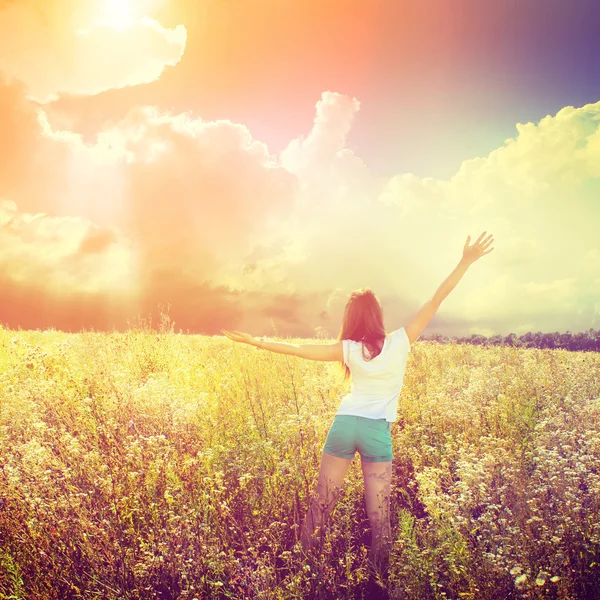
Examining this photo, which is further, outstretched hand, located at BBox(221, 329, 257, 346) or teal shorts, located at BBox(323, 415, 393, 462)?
outstretched hand, located at BBox(221, 329, 257, 346)

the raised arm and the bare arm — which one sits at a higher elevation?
the raised arm

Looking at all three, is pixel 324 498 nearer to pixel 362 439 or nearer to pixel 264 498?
pixel 362 439

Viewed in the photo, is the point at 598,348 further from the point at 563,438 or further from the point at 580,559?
the point at 580,559

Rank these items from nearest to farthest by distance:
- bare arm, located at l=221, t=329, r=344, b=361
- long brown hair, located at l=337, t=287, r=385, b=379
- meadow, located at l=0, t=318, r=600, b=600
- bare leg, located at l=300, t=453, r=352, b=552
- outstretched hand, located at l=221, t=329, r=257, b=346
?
1. meadow, located at l=0, t=318, r=600, b=600
2. bare leg, located at l=300, t=453, r=352, b=552
3. long brown hair, located at l=337, t=287, r=385, b=379
4. bare arm, located at l=221, t=329, r=344, b=361
5. outstretched hand, located at l=221, t=329, r=257, b=346

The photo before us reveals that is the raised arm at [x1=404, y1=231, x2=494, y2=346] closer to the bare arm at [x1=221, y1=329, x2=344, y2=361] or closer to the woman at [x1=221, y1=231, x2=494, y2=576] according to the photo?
the woman at [x1=221, y1=231, x2=494, y2=576]

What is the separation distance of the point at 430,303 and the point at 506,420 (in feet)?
9.95

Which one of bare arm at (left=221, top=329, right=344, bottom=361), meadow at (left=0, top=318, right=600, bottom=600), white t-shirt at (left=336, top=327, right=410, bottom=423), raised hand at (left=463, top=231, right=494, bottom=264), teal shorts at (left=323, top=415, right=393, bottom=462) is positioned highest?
raised hand at (left=463, top=231, right=494, bottom=264)

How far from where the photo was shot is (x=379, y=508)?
376 cm

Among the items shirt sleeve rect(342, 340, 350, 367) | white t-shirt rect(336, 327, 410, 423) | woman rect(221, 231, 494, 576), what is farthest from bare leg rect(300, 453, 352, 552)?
shirt sleeve rect(342, 340, 350, 367)

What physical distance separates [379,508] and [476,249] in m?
2.63

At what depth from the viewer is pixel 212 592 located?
328cm

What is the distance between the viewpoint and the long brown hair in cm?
410

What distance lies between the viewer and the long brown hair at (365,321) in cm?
410

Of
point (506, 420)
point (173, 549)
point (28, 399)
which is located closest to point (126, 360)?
point (28, 399)
